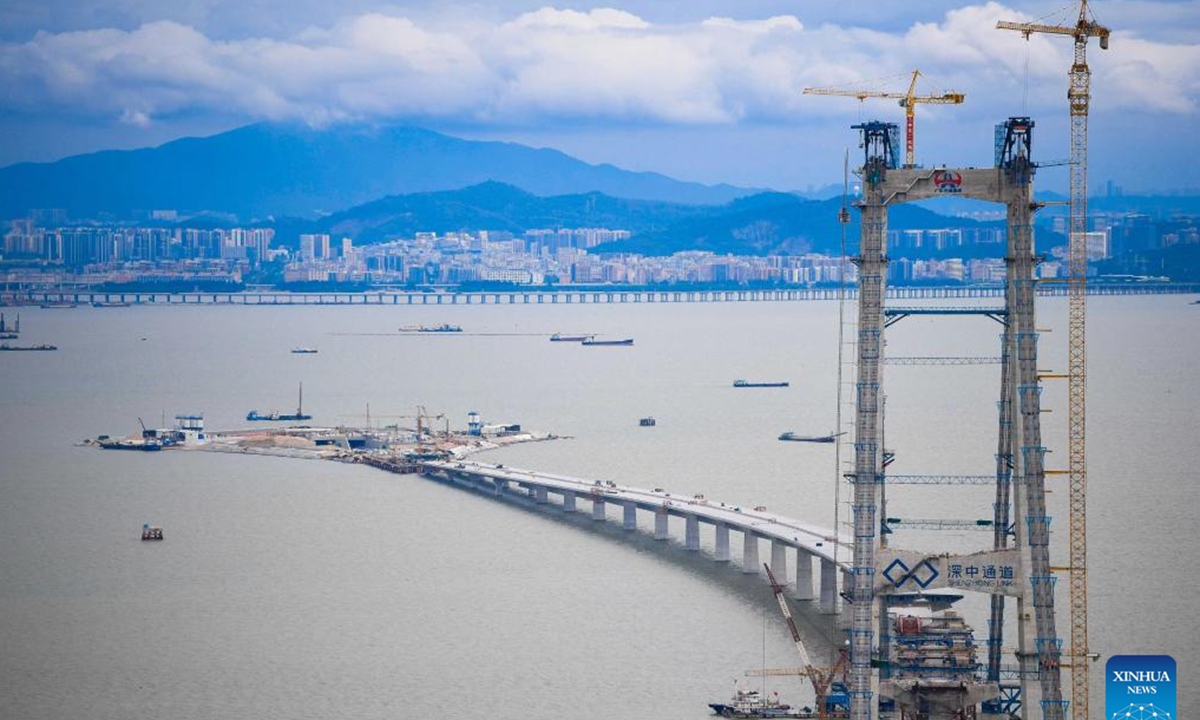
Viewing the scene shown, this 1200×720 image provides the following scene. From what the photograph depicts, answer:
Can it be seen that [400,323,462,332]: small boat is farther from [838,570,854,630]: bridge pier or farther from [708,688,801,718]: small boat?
[708,688,801,718]: small boat

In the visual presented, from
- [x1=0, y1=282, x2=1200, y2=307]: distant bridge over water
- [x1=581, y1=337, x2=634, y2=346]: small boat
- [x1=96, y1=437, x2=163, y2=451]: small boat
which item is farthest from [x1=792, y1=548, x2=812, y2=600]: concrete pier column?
[x1=0, y1=282, x2=1200, y2=307]: distant bridge over water

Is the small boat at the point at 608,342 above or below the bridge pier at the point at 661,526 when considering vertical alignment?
above

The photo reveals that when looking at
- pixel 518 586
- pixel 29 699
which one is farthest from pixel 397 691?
pixel 518 586

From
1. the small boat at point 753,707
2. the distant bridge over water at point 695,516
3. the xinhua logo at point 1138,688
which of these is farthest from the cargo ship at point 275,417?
the xinhua logo at point 1138,688

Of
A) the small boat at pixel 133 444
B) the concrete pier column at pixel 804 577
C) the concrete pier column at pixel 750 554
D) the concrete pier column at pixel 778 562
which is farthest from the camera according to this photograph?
the small boat at pixel 133 444

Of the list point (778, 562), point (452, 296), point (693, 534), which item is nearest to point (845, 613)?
point (778, 562)

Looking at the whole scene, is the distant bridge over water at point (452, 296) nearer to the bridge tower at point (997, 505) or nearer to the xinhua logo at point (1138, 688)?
the bridge tower at point (997, 505)

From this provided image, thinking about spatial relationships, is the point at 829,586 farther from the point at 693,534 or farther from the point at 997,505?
the point at 997,505
